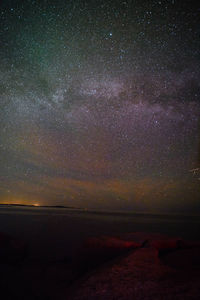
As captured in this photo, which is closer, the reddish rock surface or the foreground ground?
the reddish rock surface

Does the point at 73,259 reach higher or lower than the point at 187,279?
lower

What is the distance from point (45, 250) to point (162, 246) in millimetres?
6255

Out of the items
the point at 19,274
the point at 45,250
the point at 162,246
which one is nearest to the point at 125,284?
the point at 19,274

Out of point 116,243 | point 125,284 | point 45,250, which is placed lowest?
point 45,250

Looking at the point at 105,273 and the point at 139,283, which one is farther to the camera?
the point at 105,273

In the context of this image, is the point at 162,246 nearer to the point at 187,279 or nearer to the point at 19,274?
the point at 187,279

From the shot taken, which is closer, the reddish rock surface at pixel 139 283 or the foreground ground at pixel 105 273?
the reddish rock surface at pixel 139 283

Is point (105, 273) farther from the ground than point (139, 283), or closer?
closer

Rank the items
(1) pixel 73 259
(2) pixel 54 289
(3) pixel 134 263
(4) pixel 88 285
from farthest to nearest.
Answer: (1) pixel 73 259, (3) pixel 134 263, (2) pixel 54 289, (4) pixel 88 285

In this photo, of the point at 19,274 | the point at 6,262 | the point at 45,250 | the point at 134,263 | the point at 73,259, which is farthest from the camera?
the point at 45,250

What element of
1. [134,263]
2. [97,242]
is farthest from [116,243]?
[134,263]

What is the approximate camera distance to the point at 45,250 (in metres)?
9.29

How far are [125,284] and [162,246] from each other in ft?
17.6

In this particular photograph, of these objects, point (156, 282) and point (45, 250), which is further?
point (45, 250)
